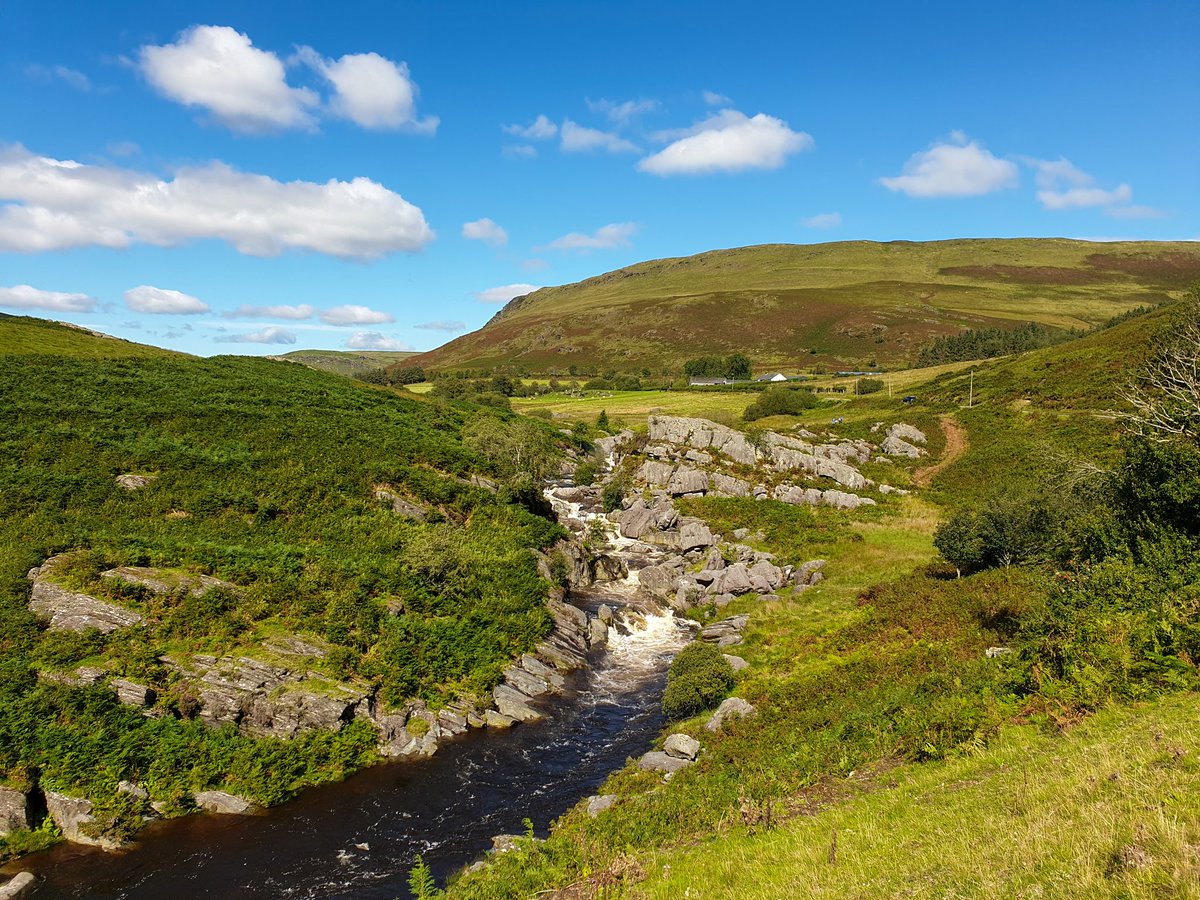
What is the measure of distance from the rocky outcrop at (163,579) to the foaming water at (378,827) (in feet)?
35.4

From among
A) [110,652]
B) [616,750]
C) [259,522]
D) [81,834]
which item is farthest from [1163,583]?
[259,522]

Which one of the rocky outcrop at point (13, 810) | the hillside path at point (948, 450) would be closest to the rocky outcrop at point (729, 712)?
the rocky outcrop at point (13, 810)

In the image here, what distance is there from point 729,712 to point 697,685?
3.01 m

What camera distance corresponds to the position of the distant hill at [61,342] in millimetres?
65625

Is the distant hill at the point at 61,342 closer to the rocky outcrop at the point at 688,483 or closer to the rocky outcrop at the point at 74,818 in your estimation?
the rocky outcrop at the point at 74,818

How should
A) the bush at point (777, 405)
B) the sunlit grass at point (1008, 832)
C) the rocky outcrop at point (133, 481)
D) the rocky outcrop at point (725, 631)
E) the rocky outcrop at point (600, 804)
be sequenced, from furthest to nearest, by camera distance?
1. the bush at point (777, 405)
2. the rocky outcrop at point (133, 481)
3. the rocky outcrop at point (725, 631)
4. the rocky outcrop at point (600, 804)
5. the sunlit grass at point (1008, 832)

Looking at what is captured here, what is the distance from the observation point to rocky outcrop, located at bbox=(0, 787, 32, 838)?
62.0 ft

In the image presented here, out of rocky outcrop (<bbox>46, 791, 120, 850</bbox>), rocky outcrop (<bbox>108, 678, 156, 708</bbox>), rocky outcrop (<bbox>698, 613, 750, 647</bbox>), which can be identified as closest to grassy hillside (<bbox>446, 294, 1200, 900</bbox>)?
rocky outcrop (<bbox>698, 613, 750, 647</bbox>)

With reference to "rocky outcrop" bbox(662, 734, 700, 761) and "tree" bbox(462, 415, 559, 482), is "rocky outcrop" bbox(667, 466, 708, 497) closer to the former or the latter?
"tree" bbox(462, 415, 559, 482)

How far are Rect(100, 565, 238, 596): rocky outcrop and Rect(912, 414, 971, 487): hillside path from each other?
200 feet

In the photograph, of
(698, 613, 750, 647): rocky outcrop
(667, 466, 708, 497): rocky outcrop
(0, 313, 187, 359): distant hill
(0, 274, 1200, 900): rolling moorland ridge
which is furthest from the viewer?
(0, 313, 187, 359): distant hill

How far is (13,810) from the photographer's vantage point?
1909cm

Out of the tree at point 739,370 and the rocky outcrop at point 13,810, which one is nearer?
the rocky outcrop at point 13,810

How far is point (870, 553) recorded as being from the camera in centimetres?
4381
